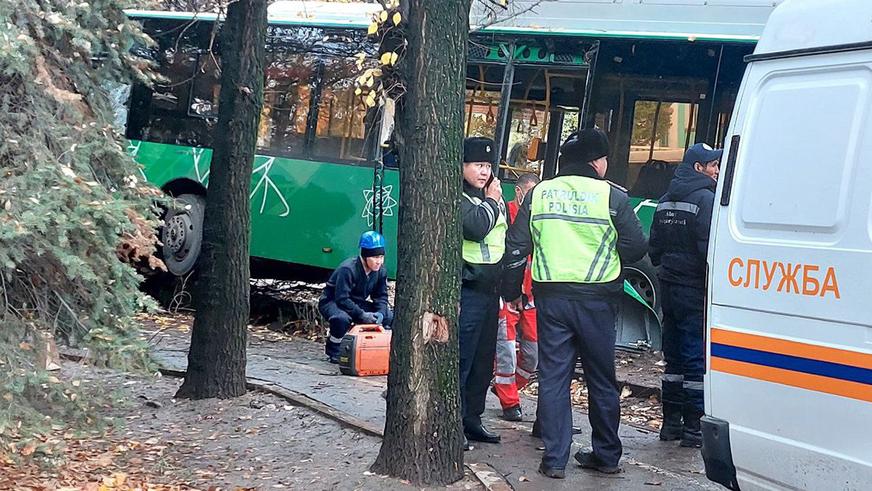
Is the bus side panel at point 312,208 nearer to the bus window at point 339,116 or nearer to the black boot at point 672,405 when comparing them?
the bus window at point 339,116

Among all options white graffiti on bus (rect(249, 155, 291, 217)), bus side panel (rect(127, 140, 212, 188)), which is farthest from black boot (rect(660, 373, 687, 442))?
bus side panel (rect(127, 140, 212, 188))

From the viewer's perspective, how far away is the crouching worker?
909 centimetres

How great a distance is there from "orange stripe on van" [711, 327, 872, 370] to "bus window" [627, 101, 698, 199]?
5526 mm

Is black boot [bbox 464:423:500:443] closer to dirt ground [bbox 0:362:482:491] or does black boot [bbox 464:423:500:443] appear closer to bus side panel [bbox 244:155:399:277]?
dirt ground [bbox 0:362:482:491]

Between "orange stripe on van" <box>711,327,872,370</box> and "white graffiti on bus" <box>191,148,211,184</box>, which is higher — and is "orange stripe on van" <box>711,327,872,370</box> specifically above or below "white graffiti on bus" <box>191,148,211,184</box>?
below

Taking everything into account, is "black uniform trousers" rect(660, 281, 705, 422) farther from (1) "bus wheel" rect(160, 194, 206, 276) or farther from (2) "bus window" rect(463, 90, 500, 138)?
(1) "bus wheel" rect(160, 194, 206, 276)

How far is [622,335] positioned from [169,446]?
483 centimetres

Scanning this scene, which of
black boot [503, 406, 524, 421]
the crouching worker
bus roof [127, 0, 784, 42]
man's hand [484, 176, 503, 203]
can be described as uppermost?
bus roof [127, 0, 784, 42]

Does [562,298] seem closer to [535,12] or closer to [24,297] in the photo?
[24,297]

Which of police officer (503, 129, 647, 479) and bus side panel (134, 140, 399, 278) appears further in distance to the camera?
bus side panel (134, 140, 399, 278)

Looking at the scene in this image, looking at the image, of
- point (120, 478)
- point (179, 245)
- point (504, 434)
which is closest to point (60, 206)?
point (120, 478)

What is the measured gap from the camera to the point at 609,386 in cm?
580

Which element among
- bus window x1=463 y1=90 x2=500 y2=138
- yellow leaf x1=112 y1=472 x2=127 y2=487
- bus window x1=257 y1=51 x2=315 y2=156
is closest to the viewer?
yellow leaf x1=112 y1=472 x2=127 y2=487

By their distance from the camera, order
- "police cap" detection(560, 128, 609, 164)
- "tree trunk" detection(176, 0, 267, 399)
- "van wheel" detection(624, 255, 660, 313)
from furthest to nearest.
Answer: "van wheel" detection(624, 255, 660, 313)
"tree trunk" detection(176, 0, 267, 399)
"police cap" detection(560, 128, 609, 164)
